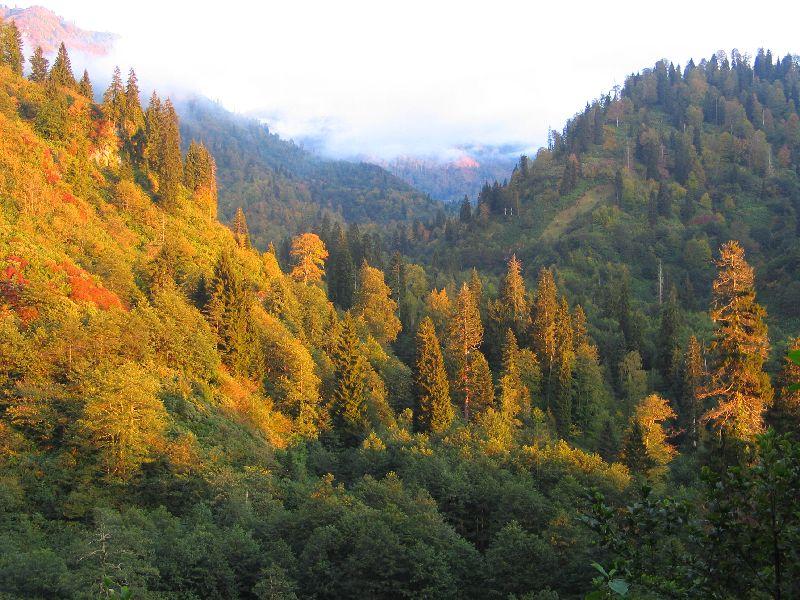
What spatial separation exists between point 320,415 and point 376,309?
23262mm

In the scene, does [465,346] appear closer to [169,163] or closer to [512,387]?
[512,387]

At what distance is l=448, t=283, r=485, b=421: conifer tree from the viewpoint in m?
58.1

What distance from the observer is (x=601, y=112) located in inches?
7106

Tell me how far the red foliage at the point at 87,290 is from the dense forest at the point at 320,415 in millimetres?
242

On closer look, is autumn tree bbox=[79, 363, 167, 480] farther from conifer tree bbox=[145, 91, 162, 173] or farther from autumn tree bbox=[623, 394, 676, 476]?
conifer tree bbox=[145, 91, 162, 173]

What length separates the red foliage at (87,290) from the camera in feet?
126

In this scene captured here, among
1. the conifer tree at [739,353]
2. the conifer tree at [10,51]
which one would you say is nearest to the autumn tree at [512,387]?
the conifer tree at [739,353]

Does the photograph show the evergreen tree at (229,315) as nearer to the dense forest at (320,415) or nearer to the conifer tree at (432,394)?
the dense forest at (320,415)

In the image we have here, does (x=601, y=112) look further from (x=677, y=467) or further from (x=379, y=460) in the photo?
(x=379, y=460)

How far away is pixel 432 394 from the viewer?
2036 inches

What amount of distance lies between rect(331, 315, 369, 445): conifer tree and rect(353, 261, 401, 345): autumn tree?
1603cm

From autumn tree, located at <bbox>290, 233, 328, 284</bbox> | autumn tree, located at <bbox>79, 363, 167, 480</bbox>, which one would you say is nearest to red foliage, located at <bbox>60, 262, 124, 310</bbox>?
autumn tree, located at <bbox>79, 363, 167, 480</bbox>

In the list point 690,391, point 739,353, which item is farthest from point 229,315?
point 690,391

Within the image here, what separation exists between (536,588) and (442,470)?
11.7m
